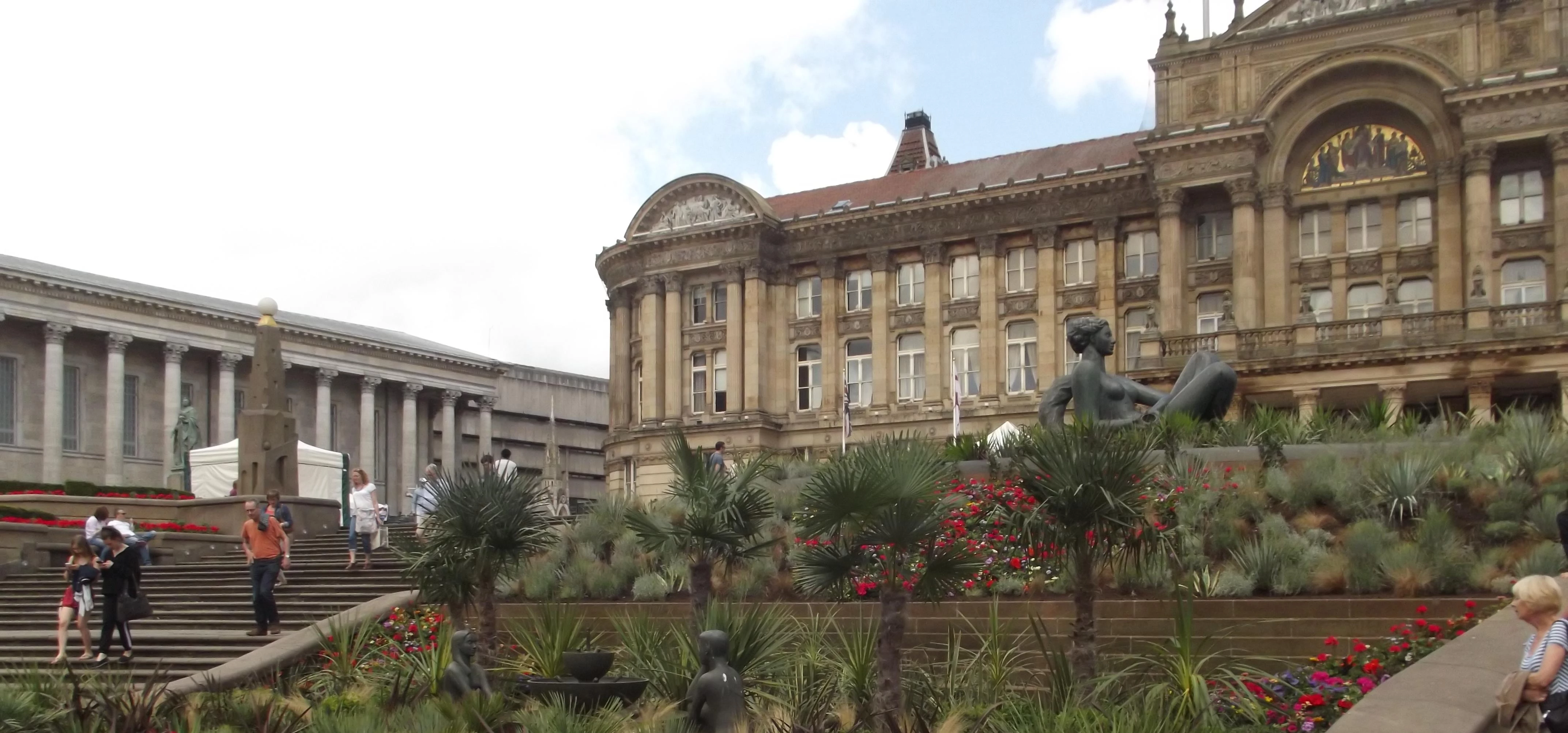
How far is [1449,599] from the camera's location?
14.7 meters

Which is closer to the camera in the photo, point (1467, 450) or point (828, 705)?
point (828, 705)

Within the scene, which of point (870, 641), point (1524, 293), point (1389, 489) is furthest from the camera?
point (1524, 293)

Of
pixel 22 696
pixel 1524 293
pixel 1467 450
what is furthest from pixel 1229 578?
pixel 1524 293

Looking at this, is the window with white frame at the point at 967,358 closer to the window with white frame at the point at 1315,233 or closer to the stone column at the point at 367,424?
the window with white frame at the point at 1315,233

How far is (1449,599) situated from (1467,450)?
493 cm

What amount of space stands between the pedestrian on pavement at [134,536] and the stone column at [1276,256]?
36061 millimetres

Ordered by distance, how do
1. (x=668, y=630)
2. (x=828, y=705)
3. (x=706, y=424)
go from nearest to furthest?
1. (x=828, y=705)
2. (x=668, y=630)
3. (x=706, y=424)

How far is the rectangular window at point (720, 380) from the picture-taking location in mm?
63406

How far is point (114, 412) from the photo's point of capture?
66250 mm

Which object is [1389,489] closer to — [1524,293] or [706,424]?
[1524,293]

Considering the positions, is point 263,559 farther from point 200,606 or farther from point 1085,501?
point 1085,501

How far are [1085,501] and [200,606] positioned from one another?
16.9m

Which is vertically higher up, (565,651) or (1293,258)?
(1293,258)

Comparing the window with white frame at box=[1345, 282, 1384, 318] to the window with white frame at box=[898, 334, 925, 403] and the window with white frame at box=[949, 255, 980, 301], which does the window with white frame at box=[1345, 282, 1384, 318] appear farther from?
the window with white frame at box=[898, 334, 925, 403]
